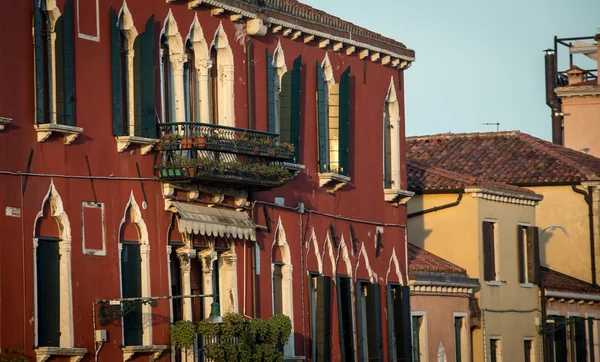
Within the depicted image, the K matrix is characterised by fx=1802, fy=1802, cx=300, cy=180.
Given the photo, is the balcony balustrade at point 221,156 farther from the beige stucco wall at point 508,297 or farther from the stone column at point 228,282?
the beige stucco wall at point 508,297

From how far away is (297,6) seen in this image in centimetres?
3512

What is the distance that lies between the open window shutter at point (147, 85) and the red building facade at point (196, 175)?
1.5 inches

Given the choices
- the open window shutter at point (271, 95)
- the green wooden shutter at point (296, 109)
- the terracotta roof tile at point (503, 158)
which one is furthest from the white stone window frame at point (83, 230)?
A: the terracotta roof tile at point (503, 158)

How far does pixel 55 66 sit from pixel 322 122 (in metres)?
9.12

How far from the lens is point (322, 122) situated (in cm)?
3591

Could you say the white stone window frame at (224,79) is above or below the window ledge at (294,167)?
above

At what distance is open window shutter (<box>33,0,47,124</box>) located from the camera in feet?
89.7

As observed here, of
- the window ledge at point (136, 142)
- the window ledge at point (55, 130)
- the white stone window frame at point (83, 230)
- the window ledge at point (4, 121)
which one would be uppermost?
the window ledge at point (4, 121)

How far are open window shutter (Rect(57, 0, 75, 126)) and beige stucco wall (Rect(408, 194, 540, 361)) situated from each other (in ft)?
57.3

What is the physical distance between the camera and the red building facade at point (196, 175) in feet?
89.8

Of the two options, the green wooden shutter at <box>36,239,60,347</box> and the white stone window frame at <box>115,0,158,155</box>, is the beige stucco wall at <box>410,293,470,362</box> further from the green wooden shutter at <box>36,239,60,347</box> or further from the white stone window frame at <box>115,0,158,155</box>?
the green wooden shutter at <box>36,239,60,347</box>

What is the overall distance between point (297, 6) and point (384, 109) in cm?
453

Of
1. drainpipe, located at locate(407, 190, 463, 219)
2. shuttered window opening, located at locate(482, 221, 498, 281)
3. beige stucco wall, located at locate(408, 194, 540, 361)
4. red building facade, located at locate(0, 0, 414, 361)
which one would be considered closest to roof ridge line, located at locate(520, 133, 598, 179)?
beige stucco wall, located at locate(408, 194, 540, 361)

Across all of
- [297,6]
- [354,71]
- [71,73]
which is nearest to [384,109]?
[354,71]
